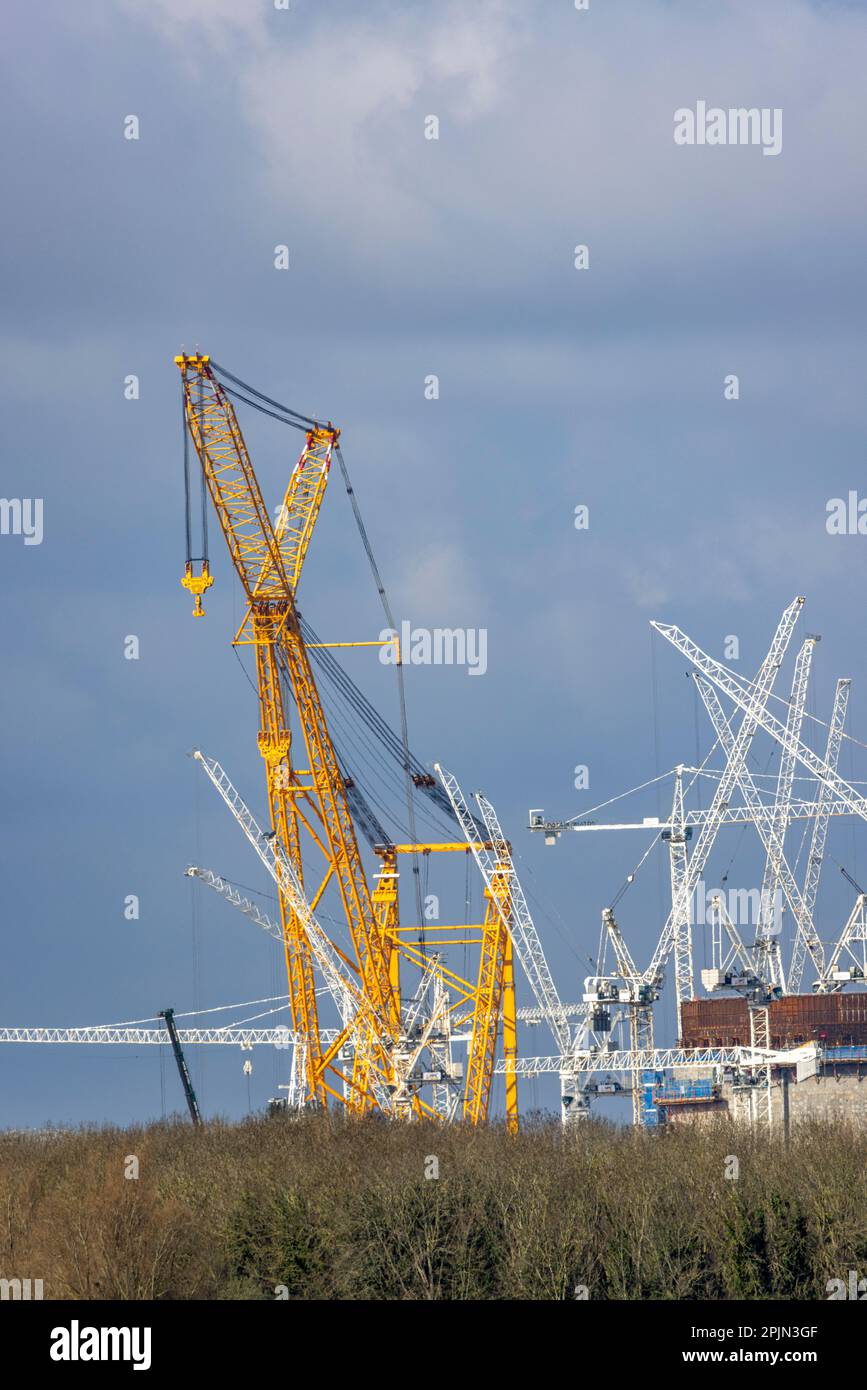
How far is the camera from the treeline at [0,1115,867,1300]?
73.7 meters

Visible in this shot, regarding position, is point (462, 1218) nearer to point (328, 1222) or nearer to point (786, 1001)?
point (328, 1222)

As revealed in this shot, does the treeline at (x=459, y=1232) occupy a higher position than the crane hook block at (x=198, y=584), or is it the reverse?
the crane hook block at (x=198, y=584)

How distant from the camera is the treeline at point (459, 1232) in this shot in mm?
73688

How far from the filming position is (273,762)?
111062 mm

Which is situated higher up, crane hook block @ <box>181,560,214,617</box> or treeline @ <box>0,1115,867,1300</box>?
crane hook block @ <box>181,560,214,617</box>

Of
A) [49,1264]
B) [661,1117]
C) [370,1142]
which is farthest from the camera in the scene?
[661,1117]

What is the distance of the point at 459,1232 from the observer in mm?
76375

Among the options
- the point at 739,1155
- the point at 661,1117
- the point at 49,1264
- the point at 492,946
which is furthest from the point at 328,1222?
the point at 661,1117
